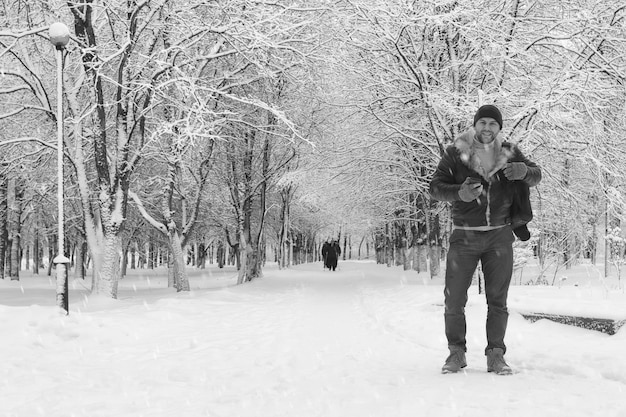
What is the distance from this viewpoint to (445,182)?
14.8 ft

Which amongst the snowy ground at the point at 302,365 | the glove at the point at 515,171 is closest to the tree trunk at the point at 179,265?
the snowy ground at the point at 302,365

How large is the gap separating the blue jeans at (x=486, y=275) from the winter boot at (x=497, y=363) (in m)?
0.04

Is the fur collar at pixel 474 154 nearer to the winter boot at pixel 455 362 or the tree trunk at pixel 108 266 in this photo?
the winter boot at pixel 455 362

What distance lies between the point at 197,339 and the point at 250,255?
12270mm

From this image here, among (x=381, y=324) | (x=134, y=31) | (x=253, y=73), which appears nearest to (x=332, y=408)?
(x=381, y=324)

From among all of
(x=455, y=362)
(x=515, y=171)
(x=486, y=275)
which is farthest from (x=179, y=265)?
(x=515, y=171)

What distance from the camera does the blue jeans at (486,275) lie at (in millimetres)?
4336

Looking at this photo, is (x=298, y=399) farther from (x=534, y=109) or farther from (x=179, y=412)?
(x=534, y=109)

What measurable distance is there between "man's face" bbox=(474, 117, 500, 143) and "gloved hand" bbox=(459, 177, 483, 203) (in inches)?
19.9

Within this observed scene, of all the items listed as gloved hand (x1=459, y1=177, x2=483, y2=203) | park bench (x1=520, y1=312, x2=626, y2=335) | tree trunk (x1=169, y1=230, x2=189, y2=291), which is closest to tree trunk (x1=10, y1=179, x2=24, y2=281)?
tree trunk (x1=169, y1=230, x2=189, y2=291)

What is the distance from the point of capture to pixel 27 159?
Answer: 48.3 feet

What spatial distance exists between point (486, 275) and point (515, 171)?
3.07 feet

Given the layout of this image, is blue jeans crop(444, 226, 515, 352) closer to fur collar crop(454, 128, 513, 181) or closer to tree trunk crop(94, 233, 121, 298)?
fur collar crop(454, 128, 513, 181)

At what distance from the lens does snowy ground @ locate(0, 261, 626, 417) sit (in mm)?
3600
